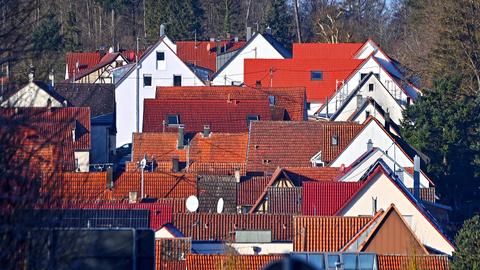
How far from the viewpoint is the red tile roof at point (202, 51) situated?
66.8 m

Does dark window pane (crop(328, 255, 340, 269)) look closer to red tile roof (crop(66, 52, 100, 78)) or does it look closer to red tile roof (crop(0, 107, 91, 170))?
red tile roof (crop(0, 107, 91, 170))

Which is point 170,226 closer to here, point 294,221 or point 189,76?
point 294,221

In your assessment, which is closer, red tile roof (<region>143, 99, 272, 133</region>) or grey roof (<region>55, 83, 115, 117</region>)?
red tile roof (<region>143, 99, 272, 133</region>)

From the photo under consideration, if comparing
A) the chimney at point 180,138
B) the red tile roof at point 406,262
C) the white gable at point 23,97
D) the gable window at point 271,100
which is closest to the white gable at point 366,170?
the chimney at point 180,138

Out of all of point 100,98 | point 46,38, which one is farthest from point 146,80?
point 46,38

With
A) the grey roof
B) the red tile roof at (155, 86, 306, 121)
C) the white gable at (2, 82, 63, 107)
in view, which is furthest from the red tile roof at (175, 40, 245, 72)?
the white gable at (2, 82, 63, 107)

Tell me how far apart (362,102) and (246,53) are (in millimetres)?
15239

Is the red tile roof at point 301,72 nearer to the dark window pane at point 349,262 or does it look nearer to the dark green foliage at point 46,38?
the dark window pane at point 349,262

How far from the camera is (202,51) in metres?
67.8

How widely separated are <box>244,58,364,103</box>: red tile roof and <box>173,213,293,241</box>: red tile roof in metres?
26.7

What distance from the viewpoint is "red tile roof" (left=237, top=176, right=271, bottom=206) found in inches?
1409

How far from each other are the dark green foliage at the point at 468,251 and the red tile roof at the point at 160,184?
1152 cm

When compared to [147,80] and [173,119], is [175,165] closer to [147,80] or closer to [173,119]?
[173,119]

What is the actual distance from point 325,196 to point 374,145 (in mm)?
7131
